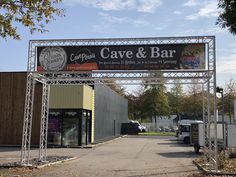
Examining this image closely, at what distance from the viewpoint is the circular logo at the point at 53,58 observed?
64.0ft

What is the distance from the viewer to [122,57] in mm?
19000

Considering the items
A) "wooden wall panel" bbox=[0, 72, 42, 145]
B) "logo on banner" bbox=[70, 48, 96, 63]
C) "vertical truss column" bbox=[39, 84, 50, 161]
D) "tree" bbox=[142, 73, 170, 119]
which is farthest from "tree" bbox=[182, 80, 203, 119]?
"logo on banner" bbox=[70, 48, 96, 63]

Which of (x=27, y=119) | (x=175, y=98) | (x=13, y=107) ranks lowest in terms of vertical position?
(x=27, y=119)

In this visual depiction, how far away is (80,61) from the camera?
19.4 m

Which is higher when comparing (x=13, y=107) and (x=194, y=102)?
(x=194, y=102)

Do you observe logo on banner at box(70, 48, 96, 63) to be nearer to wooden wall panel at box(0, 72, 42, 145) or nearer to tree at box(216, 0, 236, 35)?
tree at box(216, 0, 236, 35)

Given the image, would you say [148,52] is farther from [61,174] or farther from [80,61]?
[61,174]

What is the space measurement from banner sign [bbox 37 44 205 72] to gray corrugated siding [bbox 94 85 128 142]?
1791 cm

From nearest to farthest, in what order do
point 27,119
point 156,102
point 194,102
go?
point 27,119
point 194,102
point 156,102

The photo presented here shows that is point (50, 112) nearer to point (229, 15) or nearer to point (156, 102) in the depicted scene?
point (229, 15)

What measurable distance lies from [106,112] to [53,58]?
81.0 ft

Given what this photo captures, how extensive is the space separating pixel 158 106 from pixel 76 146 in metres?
45.2

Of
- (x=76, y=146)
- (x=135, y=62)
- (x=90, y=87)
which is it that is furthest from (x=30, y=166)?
(x=90, y=87)

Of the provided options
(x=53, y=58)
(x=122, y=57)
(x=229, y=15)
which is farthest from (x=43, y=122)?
(x=229, y=15)
